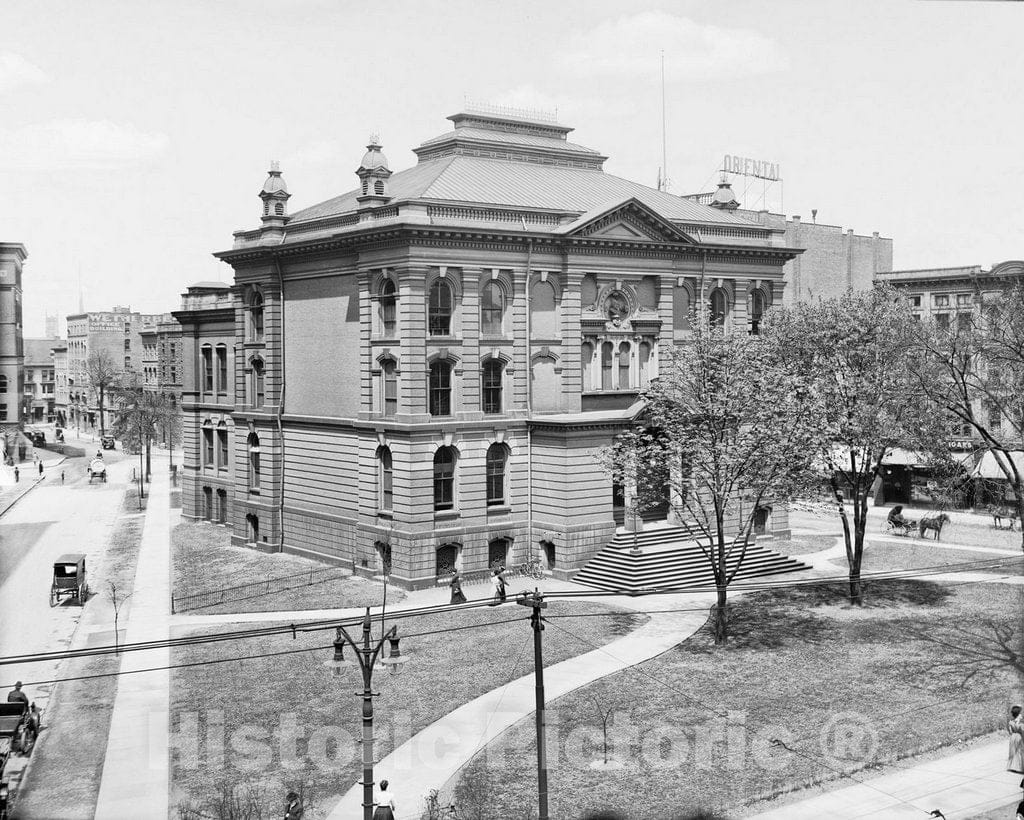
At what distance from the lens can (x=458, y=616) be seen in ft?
133

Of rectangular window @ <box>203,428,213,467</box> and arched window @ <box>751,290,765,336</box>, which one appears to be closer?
arched window @ <box>751,290,765,336</box>

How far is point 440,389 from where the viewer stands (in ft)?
153

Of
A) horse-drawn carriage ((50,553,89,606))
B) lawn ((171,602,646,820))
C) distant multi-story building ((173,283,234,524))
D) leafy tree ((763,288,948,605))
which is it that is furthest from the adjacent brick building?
horse-drawn carriage ((50,553,89,606))

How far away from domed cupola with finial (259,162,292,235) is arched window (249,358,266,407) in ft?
23.8

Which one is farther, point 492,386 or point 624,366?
point 624,366

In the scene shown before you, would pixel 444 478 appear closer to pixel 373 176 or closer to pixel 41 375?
pixel 373 176

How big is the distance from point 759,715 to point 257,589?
23846 millimetres

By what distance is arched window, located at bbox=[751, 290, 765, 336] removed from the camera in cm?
5599

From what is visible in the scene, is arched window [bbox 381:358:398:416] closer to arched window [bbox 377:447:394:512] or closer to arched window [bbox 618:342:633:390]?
arched window [bbox 377:447:394:512]

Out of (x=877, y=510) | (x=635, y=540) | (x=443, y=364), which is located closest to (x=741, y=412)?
(x=635, y=540)

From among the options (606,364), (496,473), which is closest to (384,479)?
(496,473)

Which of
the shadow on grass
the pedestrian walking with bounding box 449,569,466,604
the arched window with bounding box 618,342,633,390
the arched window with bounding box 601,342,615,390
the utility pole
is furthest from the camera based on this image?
the arched window with bounding box 618,342,633,390

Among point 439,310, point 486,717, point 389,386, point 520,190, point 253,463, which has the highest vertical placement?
point 520,190

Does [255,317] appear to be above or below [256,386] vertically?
above
